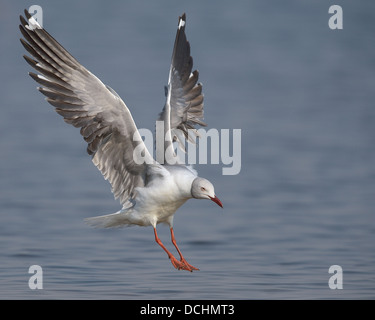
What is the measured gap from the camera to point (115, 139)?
290 inches

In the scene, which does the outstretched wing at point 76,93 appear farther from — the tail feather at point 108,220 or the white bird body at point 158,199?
the tail feather at point 108,220

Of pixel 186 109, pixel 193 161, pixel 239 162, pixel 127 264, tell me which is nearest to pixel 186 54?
pixel 186 109

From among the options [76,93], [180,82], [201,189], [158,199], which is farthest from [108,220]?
[180,82]

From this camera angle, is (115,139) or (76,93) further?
(115,139)

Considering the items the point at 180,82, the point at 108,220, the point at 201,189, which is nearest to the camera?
the point at 201,189

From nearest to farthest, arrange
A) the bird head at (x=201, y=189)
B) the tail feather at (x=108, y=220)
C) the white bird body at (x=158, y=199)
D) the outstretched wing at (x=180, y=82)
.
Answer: the bird head at (x=201, y=189)
the white bird body at (x=158, y=199)
the tail feather at (x=108, y=220)
the outstretched wing at (x=180, y=82)

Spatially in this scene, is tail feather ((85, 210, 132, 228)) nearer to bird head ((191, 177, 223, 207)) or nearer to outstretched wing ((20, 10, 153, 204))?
outstretched wing ((20, 10, 153, 204))

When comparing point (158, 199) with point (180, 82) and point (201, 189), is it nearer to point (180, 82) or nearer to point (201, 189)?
point (201, 189)

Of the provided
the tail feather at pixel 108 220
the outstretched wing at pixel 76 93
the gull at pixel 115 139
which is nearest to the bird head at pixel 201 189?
A: the gull at pixel 115 139

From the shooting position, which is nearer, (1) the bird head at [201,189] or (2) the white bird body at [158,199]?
(1) the bird head at [201,189]

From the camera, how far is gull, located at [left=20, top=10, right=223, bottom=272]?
281 inches

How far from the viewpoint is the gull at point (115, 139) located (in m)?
7.13

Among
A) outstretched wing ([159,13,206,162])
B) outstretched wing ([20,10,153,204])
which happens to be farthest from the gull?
outstretched wing ([159,13,206,162])

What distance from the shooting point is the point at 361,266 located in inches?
324
